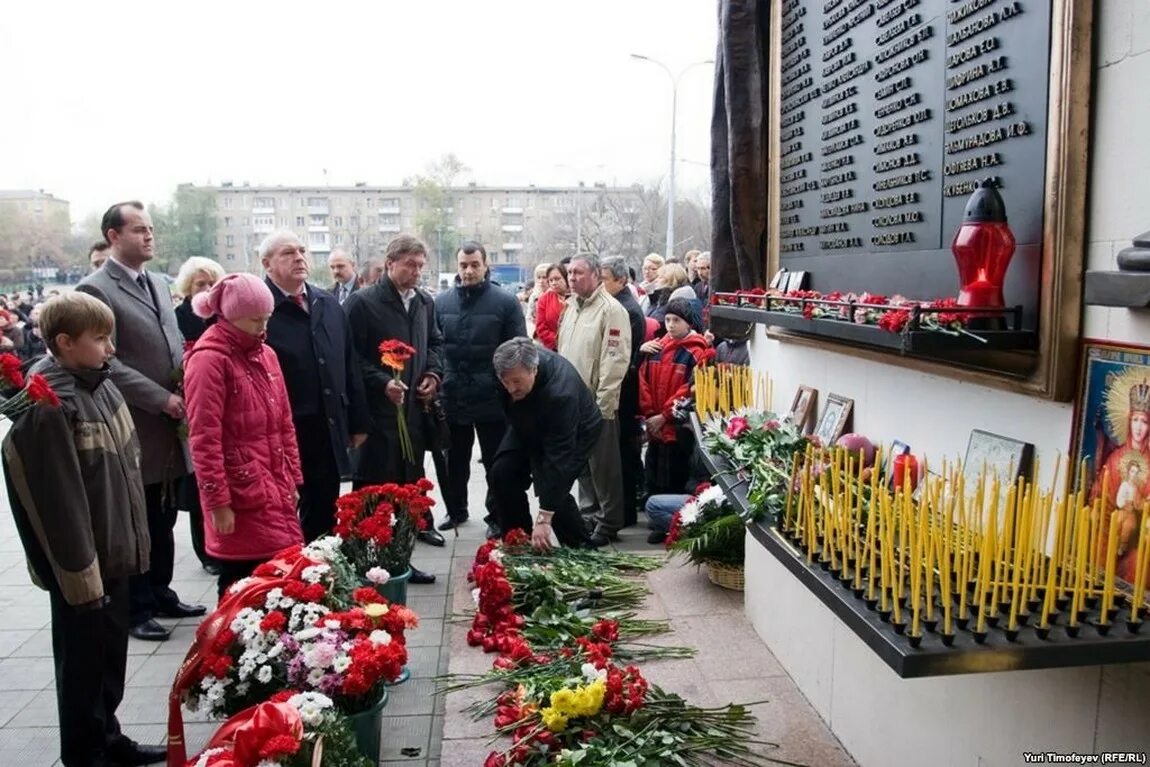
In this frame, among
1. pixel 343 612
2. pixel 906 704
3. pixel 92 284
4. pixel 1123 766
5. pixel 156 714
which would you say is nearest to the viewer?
pixel 1123 766

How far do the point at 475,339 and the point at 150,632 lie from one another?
2.69 m

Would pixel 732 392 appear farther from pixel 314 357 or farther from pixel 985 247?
pixel 985 247

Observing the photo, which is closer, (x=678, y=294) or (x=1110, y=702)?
(x=1110, y=702)

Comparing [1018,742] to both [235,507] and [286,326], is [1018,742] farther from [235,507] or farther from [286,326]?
[286,326]

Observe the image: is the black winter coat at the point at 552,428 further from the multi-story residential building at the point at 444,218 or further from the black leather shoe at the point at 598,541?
the multi-story residential building at the point at 444,218

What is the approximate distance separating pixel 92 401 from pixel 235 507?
80 cm

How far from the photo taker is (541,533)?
4922mm

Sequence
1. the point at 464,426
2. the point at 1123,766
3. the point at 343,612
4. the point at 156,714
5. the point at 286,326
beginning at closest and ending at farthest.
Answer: the point at 1123,766, the point at 343,612, the point at 156,714, the point at 286,326, the point at 464,426

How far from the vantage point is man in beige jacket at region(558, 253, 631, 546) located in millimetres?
6039

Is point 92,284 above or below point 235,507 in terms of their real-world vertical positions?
above

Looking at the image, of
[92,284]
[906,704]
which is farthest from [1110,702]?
[92,284]

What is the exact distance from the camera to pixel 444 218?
4756 centimetres

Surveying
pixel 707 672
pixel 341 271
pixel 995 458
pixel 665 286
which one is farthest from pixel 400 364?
pixel 341 271

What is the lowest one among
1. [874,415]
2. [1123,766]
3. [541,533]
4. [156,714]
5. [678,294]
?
[156,714]
